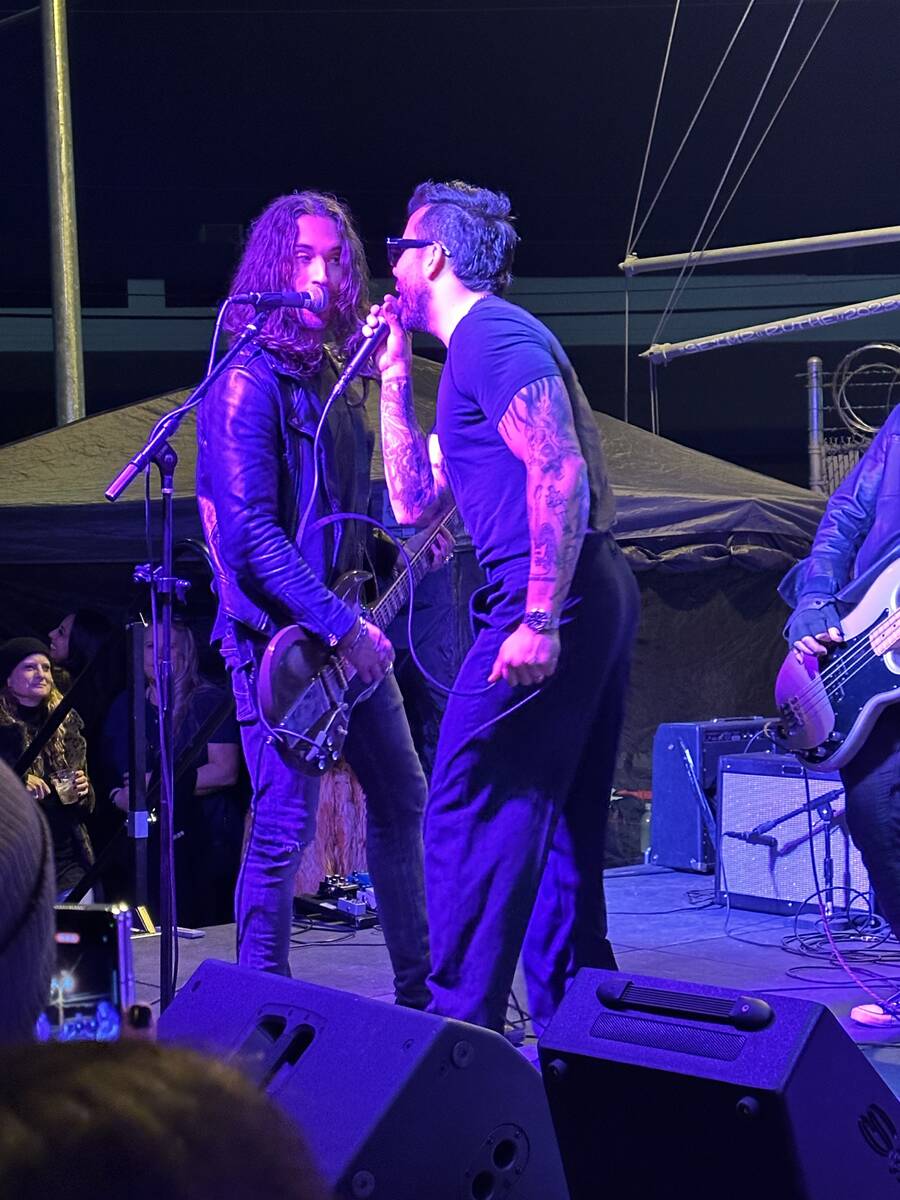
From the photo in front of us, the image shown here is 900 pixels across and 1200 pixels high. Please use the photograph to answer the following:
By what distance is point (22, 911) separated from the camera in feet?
3.42

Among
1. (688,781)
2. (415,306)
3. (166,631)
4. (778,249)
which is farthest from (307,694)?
(778,249)

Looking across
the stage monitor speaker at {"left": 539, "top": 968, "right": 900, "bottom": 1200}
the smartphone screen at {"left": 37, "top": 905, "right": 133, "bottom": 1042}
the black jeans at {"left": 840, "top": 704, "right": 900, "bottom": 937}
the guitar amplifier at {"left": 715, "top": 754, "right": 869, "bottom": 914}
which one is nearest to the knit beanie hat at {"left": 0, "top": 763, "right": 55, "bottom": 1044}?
the smartphone screen at {"left": 37, "top": 905, "right": 133, "bottom": 1042}

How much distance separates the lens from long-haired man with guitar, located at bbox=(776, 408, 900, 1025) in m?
3.80

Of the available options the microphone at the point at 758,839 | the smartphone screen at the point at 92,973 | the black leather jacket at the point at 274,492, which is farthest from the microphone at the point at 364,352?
the microphone at the point at 758,839

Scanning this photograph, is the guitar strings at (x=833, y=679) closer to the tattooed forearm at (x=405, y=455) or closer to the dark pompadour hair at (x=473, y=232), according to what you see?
the tattooed forearm at (x=405, y=455)

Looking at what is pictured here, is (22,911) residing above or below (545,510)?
below

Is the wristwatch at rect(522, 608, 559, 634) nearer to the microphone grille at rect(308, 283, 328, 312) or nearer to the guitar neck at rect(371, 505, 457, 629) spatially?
the guitar neck at rect(371, 505, 457, 629)

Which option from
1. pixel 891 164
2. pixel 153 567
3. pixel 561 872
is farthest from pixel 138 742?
pixel 891 164

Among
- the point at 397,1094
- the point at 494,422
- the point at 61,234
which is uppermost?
the point at 61,234

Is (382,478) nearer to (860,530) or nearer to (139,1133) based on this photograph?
(860,530)

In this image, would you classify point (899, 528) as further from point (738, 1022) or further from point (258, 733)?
point (738, 1022)

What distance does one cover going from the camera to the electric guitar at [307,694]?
11.4 feet

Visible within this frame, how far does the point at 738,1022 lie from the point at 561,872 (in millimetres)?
1331

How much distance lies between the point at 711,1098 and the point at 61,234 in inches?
388
